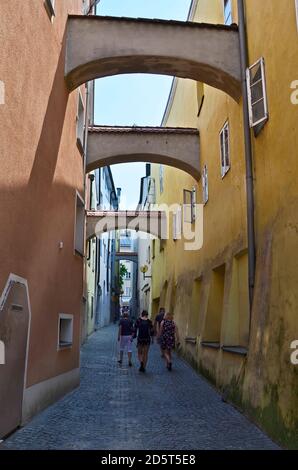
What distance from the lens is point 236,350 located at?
8.84 metres

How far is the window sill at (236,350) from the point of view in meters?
8.24

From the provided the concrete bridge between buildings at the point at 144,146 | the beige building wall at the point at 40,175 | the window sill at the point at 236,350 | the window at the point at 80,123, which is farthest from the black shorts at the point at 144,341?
the concrete bridge between buildings at the point at 144,146

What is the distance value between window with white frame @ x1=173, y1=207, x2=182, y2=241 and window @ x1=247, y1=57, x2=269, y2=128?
9.27 metres

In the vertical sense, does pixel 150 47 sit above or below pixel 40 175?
above

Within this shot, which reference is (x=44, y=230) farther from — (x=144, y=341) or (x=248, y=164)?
(x=144, y=341)

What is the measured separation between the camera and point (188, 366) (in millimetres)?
13727

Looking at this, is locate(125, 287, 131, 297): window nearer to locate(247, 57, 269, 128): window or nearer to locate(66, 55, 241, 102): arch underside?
locate(66, 55, 241, 102): arch underside

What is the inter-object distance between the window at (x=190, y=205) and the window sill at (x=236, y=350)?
19.1 feet

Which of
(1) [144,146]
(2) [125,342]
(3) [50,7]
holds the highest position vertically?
(1) [144,146]

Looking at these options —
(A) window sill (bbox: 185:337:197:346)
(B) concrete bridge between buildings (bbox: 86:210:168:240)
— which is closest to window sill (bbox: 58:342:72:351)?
(A) window sill (bbox: 185:337:197:346)

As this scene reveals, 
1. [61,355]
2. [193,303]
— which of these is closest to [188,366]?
[193,303]

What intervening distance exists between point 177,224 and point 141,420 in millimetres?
11957

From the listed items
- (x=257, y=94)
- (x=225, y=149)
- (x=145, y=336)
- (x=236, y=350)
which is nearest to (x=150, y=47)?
(x=257, y=94)

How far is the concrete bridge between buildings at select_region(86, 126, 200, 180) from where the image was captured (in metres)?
14.8
